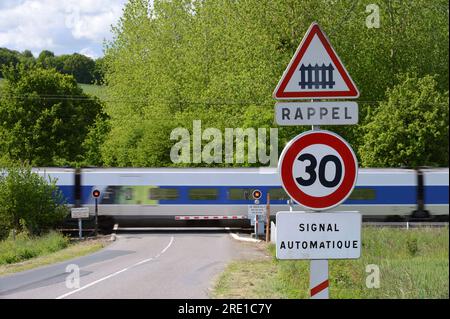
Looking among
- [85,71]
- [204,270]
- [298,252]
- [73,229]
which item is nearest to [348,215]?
[298,252]

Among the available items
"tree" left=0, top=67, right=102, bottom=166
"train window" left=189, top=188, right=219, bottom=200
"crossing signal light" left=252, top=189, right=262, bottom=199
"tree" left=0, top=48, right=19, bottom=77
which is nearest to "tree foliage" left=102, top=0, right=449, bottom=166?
"crossing signal light" left=252, top=189, right=262, bottom=199

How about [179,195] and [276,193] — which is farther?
[179,195]

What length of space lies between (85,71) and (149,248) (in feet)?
140

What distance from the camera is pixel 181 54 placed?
41.7m

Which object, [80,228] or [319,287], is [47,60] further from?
[319,287]

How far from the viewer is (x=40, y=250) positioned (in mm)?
21844

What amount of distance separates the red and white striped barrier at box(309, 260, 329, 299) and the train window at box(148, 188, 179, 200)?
2277 centimetres

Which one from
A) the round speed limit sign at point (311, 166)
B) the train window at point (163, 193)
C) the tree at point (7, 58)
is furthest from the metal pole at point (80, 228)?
the tree at point (7, 58)

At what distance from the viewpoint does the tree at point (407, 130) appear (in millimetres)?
17598

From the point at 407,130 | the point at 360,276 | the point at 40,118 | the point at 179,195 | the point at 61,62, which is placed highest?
the point at 61,62

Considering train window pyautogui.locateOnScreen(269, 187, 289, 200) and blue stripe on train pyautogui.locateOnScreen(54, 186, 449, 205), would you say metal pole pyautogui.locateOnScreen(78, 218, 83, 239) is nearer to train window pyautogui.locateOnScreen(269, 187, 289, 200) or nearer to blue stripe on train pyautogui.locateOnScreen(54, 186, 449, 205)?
blue stripe on train pyautogui.locateOnScreen(54, 186, 449, 205)

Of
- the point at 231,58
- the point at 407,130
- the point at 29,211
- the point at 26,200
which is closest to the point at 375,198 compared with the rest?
the point at 407,130

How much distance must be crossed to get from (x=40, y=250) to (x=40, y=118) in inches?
1061
